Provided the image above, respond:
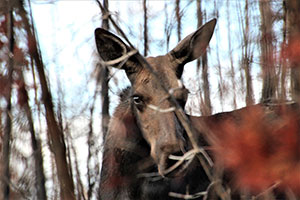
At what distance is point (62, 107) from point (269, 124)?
3.14 metres

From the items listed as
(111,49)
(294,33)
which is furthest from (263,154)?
(111,49)

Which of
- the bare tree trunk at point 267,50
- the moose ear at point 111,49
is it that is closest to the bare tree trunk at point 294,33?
the bare tree trunk at point 267,50

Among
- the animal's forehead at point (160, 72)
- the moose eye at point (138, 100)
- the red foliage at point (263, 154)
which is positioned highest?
the animal's forehead at point (160, 72)

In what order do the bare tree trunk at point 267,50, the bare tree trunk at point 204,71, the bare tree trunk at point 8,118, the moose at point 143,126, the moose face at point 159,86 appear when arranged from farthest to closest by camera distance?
1. the bare tree trunk at point 204,71
2. the bare tree trunk at point 267,50
3. the bare tree trunk at point 8,118
4. the moose at point 143,126
5. the moose face at point 159,86

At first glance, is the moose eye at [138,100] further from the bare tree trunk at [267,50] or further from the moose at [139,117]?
the bare tree trunk at [267,50]

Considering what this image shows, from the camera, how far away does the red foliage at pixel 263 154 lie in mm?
4613

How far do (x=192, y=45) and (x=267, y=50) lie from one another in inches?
62.3

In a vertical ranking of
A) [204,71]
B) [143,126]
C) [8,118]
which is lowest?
[143,126]

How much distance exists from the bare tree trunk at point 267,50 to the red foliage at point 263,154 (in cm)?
78

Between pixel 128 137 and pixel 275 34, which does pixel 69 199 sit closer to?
pixel 128 137

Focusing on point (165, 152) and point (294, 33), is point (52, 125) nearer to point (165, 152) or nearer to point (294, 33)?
point (165, 152)

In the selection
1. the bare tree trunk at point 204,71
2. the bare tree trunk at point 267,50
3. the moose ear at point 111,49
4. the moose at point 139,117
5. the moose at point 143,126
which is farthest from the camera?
the bare tree trunk at point 204,71

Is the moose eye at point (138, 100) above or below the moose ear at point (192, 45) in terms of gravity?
below

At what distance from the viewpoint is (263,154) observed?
487cm
